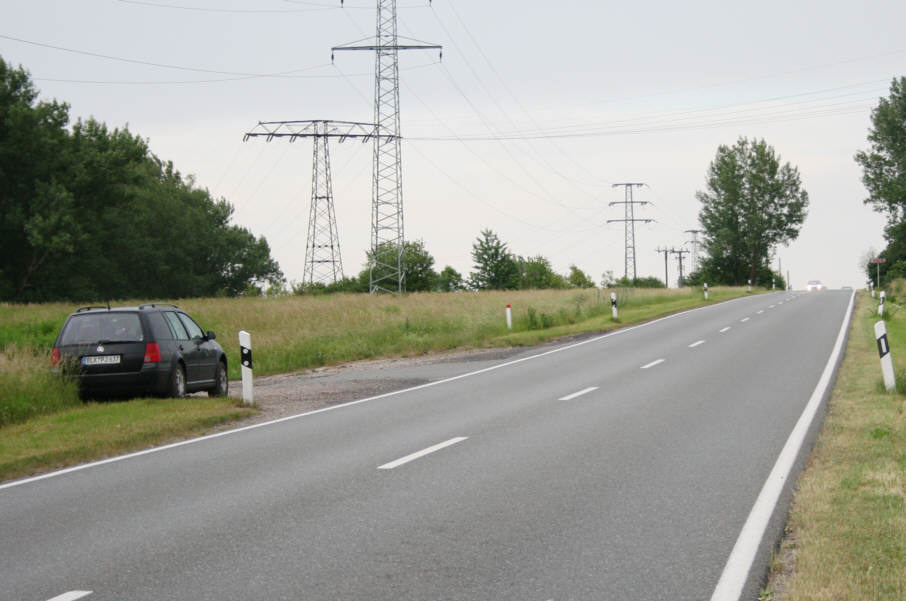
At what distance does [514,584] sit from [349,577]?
92 centimetres

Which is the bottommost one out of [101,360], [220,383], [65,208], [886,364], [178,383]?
[220,383]

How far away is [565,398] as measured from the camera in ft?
45.0

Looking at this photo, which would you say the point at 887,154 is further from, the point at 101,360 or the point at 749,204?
the point at 101,360

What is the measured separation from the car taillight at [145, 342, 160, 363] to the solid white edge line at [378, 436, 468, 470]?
577cm

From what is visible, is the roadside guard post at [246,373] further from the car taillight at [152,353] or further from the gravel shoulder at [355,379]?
the car taillight at [152,353]

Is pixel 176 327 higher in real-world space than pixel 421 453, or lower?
higher

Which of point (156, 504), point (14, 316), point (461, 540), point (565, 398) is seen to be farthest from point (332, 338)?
point (461, 540)

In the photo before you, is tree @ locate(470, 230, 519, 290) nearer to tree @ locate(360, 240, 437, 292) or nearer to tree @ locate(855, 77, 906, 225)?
tree @ locate(360, 240, 437, 292)

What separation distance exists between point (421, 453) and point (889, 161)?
79.7m

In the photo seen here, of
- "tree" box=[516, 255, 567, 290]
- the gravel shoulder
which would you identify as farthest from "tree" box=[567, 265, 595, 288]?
the gravel shoulder

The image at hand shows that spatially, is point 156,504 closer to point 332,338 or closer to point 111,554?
point 111,554

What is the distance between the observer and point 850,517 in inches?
240

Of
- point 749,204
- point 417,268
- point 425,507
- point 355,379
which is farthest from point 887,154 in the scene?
point 425,507

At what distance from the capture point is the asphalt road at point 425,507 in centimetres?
502
